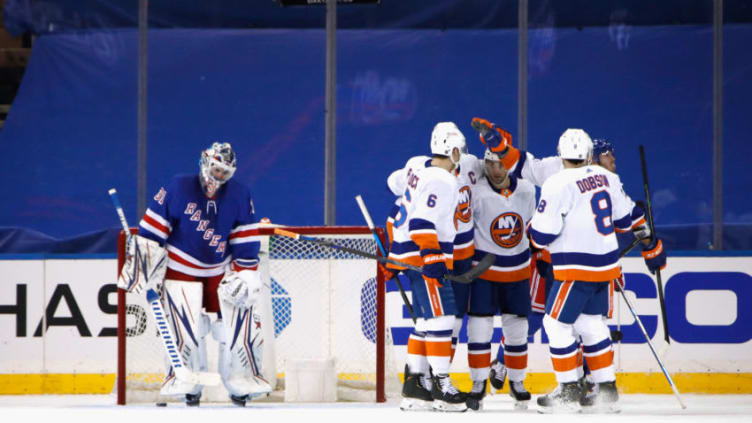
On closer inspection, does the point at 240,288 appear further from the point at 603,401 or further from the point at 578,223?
the point at 603,401

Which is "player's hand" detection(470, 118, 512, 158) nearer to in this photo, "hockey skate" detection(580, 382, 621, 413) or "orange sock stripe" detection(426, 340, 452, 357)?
"orange sock stripe" detection(426, 340, 452, 357)

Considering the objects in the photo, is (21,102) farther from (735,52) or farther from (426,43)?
(735,52)

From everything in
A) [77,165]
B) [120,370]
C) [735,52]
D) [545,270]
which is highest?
[735,52]

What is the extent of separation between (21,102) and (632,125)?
4342 mm

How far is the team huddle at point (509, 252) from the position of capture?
4.52m

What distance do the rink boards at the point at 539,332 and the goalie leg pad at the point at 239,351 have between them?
123cm

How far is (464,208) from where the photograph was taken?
4816 mm

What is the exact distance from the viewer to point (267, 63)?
27.3 feet

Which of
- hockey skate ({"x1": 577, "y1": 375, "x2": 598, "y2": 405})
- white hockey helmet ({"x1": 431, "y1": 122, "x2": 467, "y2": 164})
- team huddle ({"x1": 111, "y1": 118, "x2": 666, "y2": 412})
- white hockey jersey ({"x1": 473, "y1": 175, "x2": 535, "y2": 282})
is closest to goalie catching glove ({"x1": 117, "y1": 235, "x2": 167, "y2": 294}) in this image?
team huddle ({"x1": 111, "y1": 118, "x2": 666, "y2": 412})

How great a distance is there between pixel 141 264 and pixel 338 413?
1.08 meters

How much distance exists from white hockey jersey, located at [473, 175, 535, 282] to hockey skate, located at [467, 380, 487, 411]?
1.55ft

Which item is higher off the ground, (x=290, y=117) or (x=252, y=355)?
(x=290, y=117)

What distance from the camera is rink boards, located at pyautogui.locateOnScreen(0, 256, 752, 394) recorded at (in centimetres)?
600

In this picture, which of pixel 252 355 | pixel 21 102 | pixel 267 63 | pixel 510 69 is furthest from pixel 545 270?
pixel 21 102
